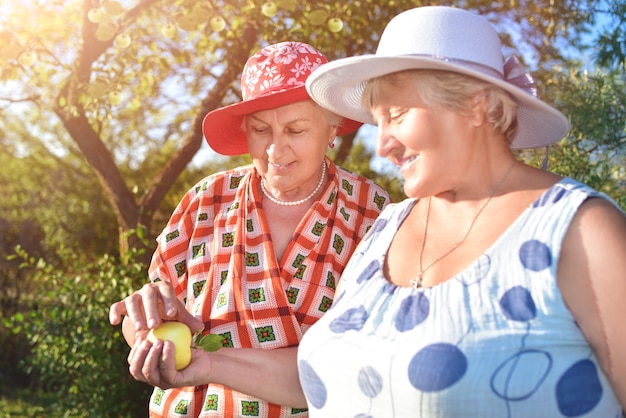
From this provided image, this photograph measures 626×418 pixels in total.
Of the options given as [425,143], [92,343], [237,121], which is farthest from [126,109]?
[425,143]

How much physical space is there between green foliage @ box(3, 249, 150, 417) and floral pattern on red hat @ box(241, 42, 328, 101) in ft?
10.0

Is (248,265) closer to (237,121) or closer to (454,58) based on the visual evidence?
(237,121)

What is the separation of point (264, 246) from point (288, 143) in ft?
Result: 1.24

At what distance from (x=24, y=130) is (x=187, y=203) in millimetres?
9214

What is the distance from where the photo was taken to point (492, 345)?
1919mm

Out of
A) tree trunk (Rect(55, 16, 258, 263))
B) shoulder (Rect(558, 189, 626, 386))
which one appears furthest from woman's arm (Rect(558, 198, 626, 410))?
tree trunk (Rect(55, 16, 258, 263))

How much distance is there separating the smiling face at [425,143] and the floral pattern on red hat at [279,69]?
2.23 feet

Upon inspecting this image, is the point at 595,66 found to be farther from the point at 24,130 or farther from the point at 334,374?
the point at 24,130

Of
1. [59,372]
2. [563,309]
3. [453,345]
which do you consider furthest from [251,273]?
[59,372]

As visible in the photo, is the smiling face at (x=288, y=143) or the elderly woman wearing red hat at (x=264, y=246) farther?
the smiling face at (x=288, y=143)

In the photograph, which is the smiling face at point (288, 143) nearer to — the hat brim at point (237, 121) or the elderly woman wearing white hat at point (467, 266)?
the hat brim at point (237, 121)

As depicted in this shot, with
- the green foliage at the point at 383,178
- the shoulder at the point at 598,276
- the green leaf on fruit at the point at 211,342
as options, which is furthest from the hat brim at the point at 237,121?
the green foliage at the point at 383,178

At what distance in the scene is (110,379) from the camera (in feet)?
18.9

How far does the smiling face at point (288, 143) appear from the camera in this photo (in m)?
2.79
